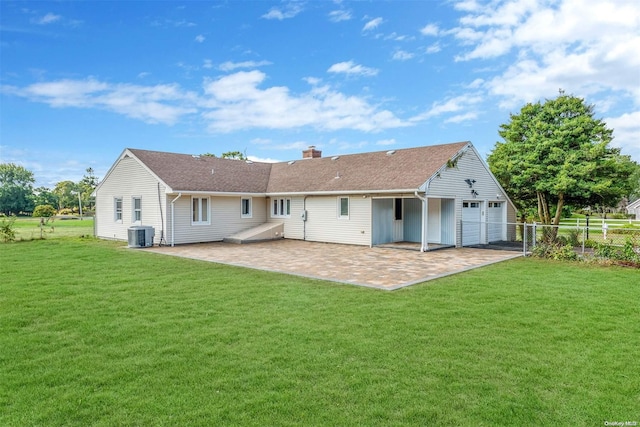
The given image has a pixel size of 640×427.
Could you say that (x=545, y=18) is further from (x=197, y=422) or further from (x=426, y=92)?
(x=197, y=422)

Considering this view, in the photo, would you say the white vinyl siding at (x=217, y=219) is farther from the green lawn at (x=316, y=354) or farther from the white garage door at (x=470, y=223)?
the white garage door at (x=470, y=223)

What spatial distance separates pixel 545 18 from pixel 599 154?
27.5 feet

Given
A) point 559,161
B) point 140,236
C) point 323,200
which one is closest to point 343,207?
point 323,200

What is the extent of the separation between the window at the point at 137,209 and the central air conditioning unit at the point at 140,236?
7.86 feet

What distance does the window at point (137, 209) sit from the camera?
1933 cm

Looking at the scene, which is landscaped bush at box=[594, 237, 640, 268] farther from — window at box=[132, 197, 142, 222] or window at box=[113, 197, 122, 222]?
window at box=[113, 197, 122, 222]

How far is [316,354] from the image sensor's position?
15.5ft

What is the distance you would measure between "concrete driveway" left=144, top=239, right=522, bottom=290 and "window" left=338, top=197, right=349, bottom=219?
1596mm

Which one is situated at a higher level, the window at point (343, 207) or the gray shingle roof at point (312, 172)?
the gray shingle roof at point (312, 172)

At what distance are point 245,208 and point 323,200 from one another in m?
4.79

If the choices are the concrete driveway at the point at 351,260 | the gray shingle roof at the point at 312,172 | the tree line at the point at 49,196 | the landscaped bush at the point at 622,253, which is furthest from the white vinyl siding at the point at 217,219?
the tree line at the point at 49,196

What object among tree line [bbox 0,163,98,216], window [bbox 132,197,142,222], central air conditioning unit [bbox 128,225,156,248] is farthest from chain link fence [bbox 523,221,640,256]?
A: tree line [bbox 0,163,98,216]

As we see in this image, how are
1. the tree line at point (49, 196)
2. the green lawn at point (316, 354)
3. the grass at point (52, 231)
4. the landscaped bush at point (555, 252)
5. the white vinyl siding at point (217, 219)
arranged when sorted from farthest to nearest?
the tree line at point (49, 196)
the grass at point (52, 231)
the white vinyl siding at point (217, 219)
the landscaped bush at point (555, 252)
the green lawn at point (316, 354)

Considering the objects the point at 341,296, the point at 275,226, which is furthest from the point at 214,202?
the point at 341,296
